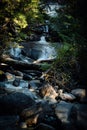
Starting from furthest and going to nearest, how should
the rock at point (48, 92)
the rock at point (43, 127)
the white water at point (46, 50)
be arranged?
1. the white water at point (46, 50)
2. the rock at point (48, 92)
3. the rock at point (43, 127)

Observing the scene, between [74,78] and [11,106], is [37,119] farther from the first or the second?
[74,78]

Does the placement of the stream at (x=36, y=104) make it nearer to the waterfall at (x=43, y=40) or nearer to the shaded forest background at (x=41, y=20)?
the shaded forest background at (x=41, y=20)

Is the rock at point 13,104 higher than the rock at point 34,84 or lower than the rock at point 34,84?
higher

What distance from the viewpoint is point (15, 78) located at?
1116cm

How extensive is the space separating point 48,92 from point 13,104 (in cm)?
195

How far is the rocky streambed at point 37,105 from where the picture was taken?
6441mm

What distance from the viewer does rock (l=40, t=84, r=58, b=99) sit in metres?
9.26

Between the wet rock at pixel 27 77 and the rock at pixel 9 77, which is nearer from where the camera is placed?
the rock at pixel 9 77

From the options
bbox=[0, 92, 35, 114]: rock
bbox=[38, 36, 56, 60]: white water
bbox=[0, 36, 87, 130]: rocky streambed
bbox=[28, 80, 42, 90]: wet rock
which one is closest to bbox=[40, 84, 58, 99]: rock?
bbox=[0, 36, 87, 130]: rocky streambed

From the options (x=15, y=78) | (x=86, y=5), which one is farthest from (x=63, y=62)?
(x=86, y=5)

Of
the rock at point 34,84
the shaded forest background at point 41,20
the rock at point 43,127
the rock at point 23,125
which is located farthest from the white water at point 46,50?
the rock at point 43,127

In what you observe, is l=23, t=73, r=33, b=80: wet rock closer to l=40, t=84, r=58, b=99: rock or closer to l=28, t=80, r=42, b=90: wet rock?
l=28, t=80, r=42, b=90: wet rock

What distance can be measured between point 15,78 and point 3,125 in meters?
4.38

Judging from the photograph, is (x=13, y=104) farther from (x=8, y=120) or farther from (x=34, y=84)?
(x=34, y=84)
